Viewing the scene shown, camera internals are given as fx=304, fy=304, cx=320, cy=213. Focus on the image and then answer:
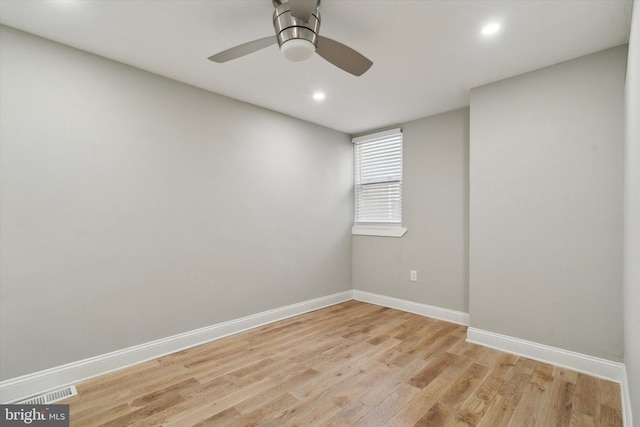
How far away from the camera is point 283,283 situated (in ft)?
11.8

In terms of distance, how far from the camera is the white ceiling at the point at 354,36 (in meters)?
1.80

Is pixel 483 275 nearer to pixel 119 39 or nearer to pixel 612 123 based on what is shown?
pixel 612 123

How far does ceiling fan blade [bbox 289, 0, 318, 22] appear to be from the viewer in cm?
150

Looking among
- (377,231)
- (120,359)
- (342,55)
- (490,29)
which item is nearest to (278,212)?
(377,231)

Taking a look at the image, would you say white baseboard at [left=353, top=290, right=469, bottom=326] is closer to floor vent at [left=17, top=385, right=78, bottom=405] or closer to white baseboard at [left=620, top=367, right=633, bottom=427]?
white baseboard at [left=620, top=367, right=633, bottom=427]

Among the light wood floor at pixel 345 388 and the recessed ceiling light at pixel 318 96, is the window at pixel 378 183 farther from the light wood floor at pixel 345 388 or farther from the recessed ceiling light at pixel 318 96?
the light wood floor at pixel 345 388

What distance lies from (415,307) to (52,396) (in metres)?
3.44

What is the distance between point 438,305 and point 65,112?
395cm

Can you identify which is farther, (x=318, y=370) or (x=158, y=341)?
(x=158, y=341)

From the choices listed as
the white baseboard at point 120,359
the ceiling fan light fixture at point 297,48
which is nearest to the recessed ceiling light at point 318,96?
the ceiling fan light fixture at point 297,48

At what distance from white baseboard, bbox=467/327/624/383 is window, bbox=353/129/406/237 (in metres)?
1.52

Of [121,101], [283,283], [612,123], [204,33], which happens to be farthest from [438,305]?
[121,101]

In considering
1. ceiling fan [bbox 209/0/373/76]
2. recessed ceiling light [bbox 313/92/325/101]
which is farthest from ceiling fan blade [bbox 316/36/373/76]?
recessed ceiling light [bbox 313/92/325/101]

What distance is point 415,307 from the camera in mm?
3779
